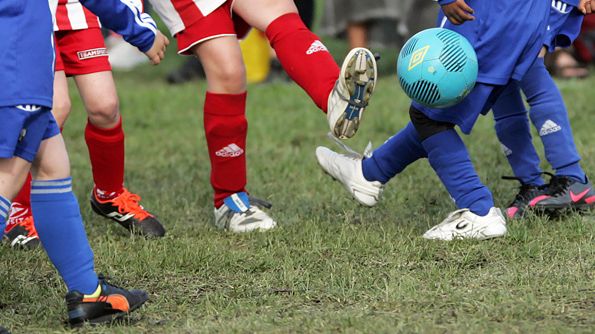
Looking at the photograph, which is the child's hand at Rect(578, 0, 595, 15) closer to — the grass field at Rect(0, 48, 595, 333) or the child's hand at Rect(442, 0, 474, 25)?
the child's hand at Rect(442, 0, 474, 25)

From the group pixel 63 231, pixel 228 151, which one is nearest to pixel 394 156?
pixel 228 151

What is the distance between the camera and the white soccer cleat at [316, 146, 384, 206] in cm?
465

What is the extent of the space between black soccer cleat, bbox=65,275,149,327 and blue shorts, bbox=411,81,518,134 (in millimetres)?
1528

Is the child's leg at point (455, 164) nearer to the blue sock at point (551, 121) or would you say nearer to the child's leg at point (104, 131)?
the blue sock at point (551, 121)

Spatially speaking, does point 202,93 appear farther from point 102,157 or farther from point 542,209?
point 542,209

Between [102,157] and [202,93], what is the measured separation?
4.37 metres

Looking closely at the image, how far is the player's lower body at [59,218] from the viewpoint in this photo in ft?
10.4

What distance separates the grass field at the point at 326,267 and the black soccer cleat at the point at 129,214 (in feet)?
0.26

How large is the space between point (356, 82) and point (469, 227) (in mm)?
872

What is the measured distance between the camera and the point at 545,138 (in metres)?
4.73

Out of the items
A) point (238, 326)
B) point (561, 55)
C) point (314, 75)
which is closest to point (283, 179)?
point (314, 75)

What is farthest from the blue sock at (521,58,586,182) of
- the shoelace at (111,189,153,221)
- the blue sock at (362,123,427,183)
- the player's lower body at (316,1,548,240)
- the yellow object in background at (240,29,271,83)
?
the yellow object in background at (240,29,271,83)

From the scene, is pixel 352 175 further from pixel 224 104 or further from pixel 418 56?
pixel 418 56

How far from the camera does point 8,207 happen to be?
10.5 feet
